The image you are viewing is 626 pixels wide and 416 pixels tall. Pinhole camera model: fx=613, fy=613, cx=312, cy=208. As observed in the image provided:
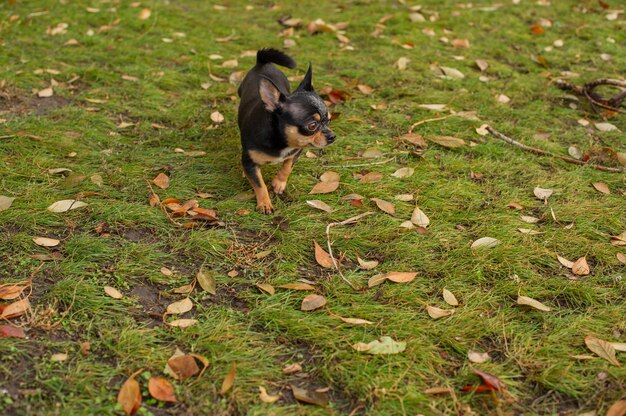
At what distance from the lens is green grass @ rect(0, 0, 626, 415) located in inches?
101

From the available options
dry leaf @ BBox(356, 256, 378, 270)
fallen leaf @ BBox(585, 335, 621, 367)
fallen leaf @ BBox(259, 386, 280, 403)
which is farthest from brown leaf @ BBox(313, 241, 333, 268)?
fallen leaf @ BBox(585, 335, 621, 367)

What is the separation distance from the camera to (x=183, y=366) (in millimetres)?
2570

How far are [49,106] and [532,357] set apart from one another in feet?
13.5

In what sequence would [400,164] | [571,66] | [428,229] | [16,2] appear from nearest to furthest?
[428,229] < [400,164] < [571,66] < [16,2]

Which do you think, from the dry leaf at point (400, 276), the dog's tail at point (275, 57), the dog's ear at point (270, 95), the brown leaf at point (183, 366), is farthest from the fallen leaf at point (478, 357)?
the dog's tail at point (275, 57)

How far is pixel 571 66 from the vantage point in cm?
604

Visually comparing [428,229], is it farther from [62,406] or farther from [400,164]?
[62,406]

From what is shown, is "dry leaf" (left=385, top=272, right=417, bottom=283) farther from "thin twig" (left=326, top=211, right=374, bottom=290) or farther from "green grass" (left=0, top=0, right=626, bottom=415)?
"thin twig" (left=326, top=211, right=374, bottom=290)

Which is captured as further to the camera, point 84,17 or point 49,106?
point 84,17

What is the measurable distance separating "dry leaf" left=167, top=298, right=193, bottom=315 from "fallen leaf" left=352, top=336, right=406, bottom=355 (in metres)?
0.82

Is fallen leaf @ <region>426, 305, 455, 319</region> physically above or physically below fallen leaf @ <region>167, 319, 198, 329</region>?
below

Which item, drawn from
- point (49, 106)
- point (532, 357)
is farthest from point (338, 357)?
point (49, 106)

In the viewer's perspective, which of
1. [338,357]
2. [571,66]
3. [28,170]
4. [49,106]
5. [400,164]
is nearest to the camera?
[338,357]

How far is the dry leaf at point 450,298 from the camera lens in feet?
10.0
